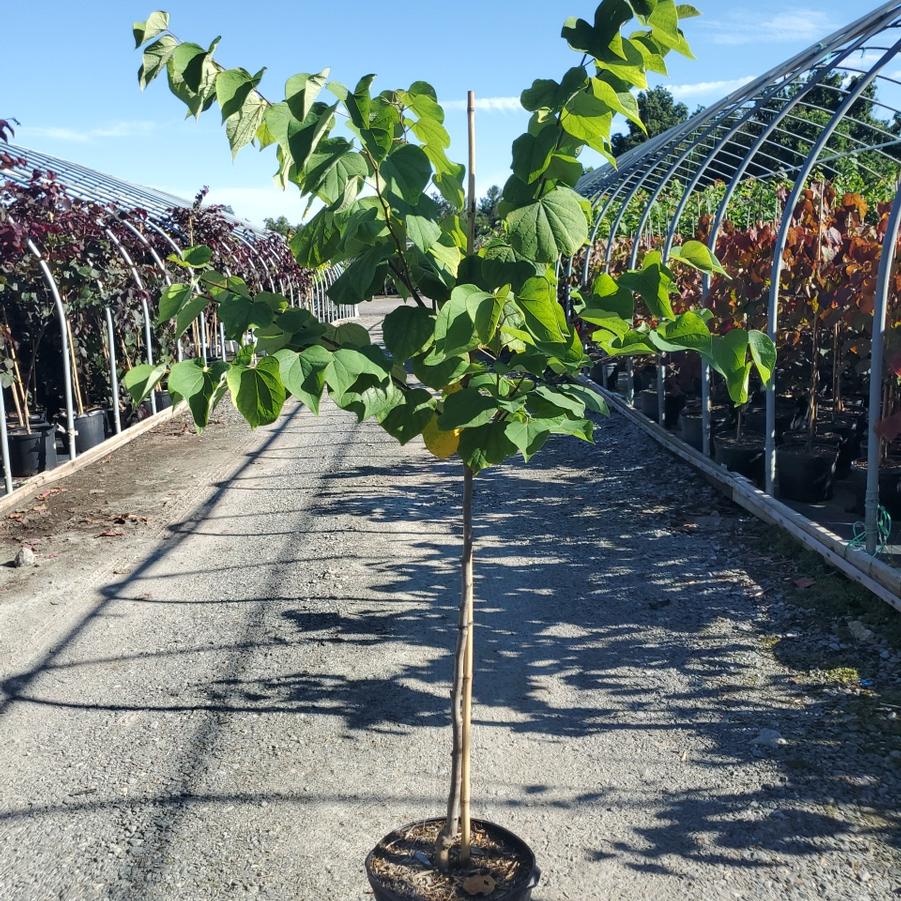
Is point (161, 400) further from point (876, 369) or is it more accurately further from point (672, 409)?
point (876, 369)

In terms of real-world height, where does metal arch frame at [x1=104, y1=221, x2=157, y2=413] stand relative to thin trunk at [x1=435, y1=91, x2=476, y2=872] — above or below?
above

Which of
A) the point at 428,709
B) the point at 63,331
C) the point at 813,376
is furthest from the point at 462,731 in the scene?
the point at 63,331

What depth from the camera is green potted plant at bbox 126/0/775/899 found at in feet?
5.46

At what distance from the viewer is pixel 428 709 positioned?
383 cm

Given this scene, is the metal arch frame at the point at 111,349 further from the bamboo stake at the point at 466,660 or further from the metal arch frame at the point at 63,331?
the bamboo stake at the point at 466,660

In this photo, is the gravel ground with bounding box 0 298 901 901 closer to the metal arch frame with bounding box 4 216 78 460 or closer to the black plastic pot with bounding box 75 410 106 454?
the metal arch frame with bounding box 4 216 78 460

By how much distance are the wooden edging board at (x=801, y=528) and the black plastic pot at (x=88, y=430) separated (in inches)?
212

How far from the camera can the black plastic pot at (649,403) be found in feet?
33.0

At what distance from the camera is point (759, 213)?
18.4m

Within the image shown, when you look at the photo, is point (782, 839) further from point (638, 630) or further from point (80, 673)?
point (80, 673)

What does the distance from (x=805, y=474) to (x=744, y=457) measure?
2.42ft

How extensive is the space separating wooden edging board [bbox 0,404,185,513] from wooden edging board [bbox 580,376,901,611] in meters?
3.66

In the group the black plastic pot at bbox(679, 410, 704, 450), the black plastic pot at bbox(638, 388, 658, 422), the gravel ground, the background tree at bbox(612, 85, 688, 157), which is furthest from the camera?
the background tree at bbox(612, 85, 688, 157)

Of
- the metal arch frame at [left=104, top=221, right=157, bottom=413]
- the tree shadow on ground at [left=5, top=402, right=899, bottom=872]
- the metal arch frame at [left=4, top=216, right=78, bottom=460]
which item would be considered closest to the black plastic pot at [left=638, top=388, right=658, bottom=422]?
the tree shadow on ground at [left=5, top=402, right=899, bottom=872]
